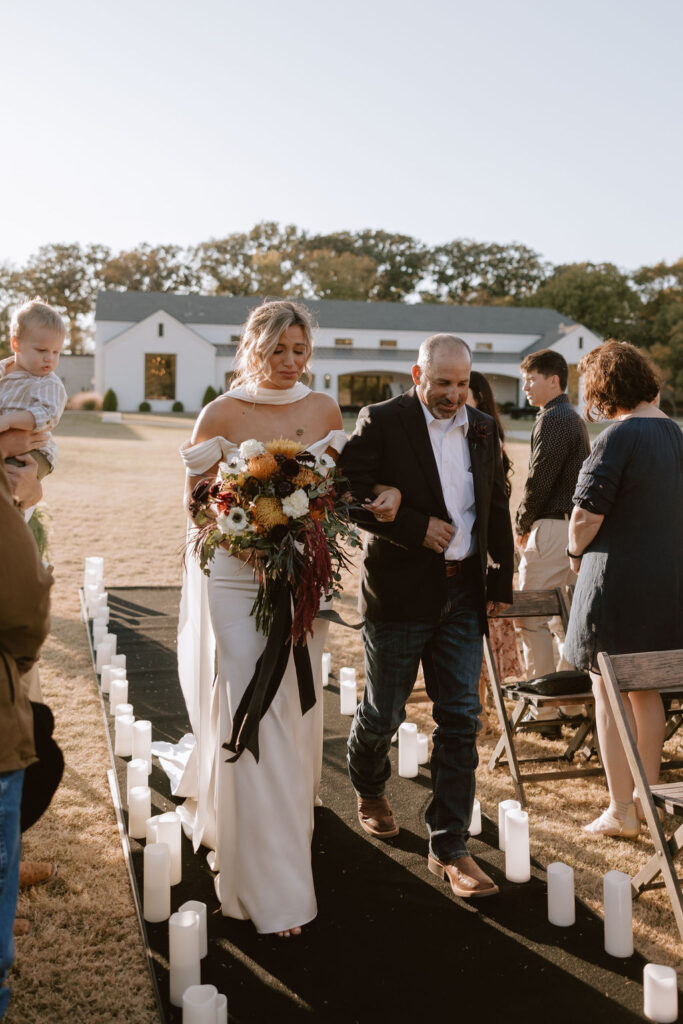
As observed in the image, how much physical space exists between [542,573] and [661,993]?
3.45m

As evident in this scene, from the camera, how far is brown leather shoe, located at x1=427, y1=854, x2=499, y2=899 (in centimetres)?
391

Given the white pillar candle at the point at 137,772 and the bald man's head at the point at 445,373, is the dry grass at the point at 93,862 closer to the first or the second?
the white pillar candle at the point at 137,772

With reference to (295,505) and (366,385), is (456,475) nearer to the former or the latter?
(295,505)

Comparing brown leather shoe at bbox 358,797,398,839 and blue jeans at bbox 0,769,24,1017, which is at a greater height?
blue jeans at bbox 0,769,24,1017

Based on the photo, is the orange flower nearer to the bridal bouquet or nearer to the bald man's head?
the bridal bouquet

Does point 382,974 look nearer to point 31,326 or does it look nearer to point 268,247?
point 31,326

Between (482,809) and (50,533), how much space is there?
1075 centimetres

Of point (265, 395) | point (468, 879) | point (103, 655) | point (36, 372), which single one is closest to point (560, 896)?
point (468, 879)

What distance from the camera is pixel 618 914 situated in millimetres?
3455

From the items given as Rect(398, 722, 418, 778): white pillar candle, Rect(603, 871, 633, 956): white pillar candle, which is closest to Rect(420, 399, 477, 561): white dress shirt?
Rect(603, 871, 633, 956): white pillar candle

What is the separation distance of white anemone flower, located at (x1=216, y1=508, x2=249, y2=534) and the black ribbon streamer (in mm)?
335

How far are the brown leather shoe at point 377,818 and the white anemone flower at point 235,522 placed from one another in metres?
1.85

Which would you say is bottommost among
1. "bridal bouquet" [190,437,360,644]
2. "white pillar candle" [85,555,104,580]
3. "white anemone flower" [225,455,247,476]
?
"white pillar candle" [85,555,104,580]

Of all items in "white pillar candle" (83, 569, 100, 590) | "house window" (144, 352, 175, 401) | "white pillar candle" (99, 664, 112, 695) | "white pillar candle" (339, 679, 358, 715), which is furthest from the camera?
"house window" (144, 352, 175, 401)
